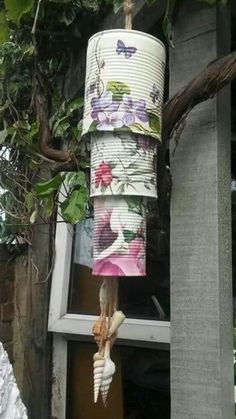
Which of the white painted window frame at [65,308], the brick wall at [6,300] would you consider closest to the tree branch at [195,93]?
the white painted window frame at [65,308]

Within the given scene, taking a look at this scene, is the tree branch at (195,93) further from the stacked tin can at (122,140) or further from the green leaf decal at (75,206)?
the green leaf decal at (75,206)

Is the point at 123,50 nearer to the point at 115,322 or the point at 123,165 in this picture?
the point at 123,165

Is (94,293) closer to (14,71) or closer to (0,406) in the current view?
(0,406)

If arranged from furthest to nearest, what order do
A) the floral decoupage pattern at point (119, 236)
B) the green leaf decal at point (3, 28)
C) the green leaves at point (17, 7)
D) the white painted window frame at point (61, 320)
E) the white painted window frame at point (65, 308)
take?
the white painted window frame at point (61, 320) < the white painted window frame at point (65, 308) < the green leaf decal at point (3, 28) < the green leaves at point (17, 7) < the floral decoupage pattern at point (119, 236)

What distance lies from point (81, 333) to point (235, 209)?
0.77 metres

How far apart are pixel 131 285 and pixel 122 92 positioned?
0.97 meters

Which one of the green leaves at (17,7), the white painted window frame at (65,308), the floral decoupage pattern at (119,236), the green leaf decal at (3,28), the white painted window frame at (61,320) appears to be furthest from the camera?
the white painted window frame at (61,320)

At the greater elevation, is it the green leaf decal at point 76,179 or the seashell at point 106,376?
the green leaf decal at point 76,179

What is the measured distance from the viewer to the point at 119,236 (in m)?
1.02

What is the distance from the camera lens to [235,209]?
2.05m

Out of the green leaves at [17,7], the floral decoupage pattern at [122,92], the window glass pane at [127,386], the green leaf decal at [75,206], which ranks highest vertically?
the green leaves at [17,7]

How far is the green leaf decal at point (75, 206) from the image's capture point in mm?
1291

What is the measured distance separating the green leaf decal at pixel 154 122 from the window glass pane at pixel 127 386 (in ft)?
3.03

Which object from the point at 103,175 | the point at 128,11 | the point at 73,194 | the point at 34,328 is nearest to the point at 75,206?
the point at 73,194
